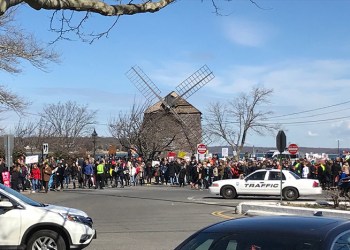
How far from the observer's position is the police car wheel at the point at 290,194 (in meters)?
23.5

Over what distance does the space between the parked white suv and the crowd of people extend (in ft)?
53.1

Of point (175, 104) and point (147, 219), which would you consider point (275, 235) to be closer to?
point (147, 219)

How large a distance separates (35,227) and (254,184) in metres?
16.5

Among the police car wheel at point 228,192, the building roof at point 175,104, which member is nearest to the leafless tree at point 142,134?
the building roof at point 175,104

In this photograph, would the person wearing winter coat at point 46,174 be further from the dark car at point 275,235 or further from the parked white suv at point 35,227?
the dark car at point 275,235

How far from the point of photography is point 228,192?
24688mm

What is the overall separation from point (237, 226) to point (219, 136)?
70268 mm

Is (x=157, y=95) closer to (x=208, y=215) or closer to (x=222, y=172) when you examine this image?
(x=222, y=172)

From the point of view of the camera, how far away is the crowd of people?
1147 inches

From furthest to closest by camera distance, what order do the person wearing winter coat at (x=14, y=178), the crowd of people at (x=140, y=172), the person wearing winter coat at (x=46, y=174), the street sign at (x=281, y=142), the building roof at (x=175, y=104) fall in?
the building roof at (x=175, y=104) → the crowd of people at (x=140, y=172) → the person wearing winter coat at (x=46, y=174) → the person wearing winter coat at (x=14, y=178) → the street sign at (x=281, y=142)

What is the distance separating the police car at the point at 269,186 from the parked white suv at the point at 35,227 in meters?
15.7

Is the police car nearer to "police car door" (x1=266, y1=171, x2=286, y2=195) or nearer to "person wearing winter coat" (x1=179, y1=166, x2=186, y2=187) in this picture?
"police car door" (x1=266, y1=171, x2=286, y2=195)

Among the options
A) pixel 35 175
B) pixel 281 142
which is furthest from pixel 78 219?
pixel 35 175

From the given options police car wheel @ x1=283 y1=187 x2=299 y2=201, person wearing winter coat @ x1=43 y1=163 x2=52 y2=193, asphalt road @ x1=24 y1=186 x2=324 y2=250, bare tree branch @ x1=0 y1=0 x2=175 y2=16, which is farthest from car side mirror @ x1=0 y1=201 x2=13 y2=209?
person wearing winter coat @ x1=43 y1=163 x2=52 y2=193
